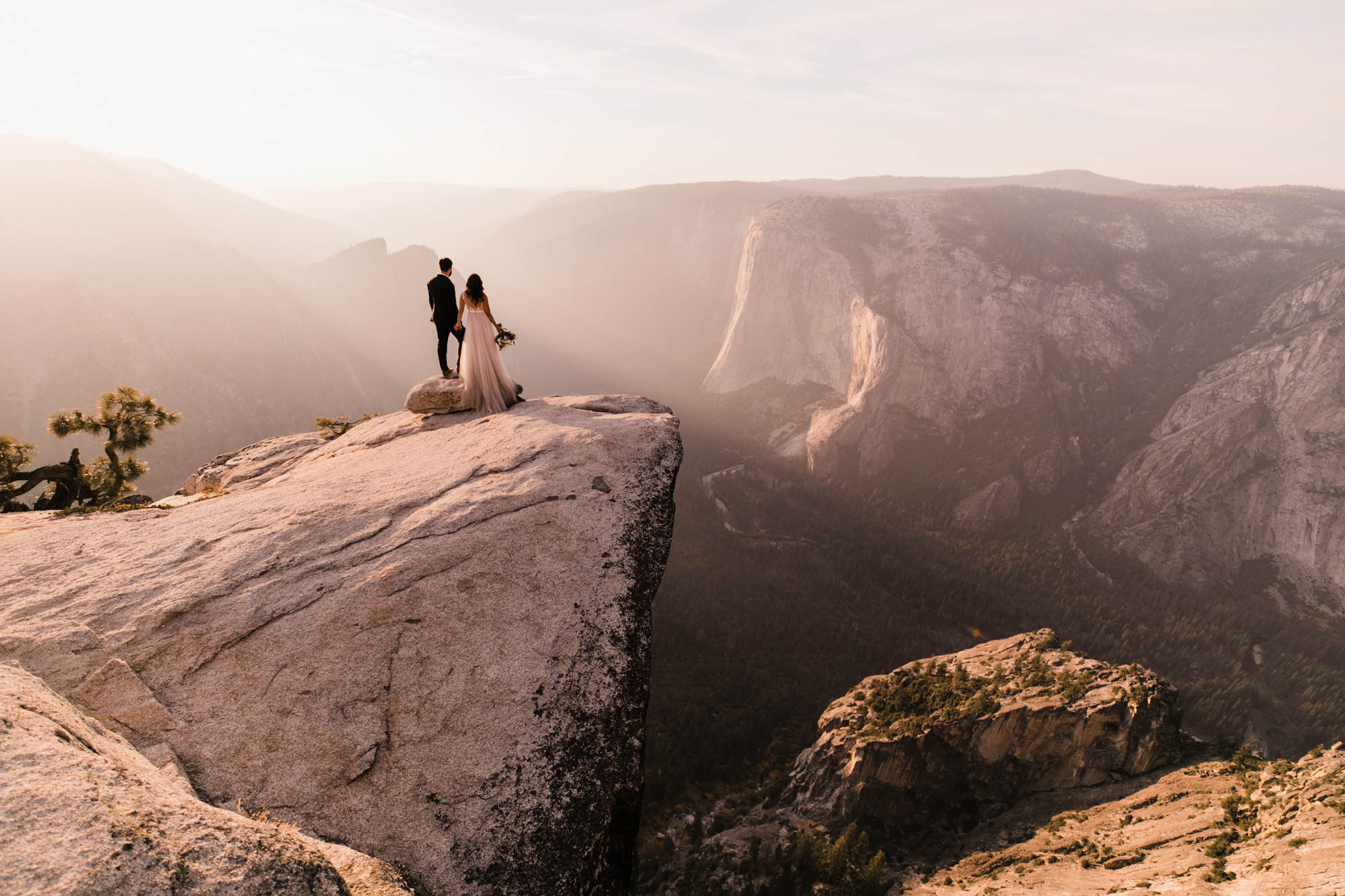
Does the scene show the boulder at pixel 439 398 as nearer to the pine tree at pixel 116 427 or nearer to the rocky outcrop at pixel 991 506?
the pine tree at pixel 116 427

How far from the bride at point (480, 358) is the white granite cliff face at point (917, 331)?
69.8 meters

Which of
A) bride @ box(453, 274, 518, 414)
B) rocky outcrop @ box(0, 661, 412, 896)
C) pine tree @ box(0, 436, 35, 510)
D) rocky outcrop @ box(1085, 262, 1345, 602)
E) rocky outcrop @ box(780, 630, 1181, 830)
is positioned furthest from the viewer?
rocky outcrop @ box(1085, 262, 1345, 602)

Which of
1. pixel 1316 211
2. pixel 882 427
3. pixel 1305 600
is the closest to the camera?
pixel 1305 600

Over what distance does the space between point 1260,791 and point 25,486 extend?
136 feet

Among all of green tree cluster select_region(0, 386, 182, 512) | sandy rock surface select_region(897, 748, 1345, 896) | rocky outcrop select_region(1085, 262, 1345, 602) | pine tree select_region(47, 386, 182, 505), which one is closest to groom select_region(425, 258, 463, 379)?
green tree cluster select_region(0, 386, 182, 512)

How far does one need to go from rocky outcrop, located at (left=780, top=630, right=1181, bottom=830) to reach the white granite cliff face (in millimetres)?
49373

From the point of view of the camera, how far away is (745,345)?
11000 cm

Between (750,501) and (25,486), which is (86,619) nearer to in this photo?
(25,486)

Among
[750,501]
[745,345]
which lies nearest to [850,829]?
[750,501]

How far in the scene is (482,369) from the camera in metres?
14.2

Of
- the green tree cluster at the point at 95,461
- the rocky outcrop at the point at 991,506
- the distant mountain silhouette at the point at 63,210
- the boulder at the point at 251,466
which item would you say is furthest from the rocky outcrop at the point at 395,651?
the distant mountain silhouette at the point at 63,210

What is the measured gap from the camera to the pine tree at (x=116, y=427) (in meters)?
15.8

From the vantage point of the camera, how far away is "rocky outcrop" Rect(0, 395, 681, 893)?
19.8 ft

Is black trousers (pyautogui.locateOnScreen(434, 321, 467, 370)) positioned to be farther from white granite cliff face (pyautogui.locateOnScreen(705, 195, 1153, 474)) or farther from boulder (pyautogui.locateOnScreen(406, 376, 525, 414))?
white granite cliff face (pyautogui.locateOnScreen(705, 195, 1153, 474))
